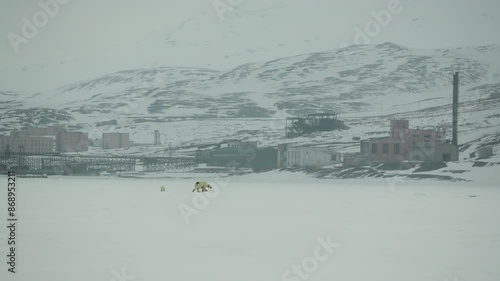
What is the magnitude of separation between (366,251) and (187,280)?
974 centimetres

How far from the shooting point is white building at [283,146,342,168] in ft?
570

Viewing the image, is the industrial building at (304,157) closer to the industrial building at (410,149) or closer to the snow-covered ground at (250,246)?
the industrial building at (410,149)

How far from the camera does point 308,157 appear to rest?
17500 centimetres

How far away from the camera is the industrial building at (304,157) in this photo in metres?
174

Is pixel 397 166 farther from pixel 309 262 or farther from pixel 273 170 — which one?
pixel 309 262

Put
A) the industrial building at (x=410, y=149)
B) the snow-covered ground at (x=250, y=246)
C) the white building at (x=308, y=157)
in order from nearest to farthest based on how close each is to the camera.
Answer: the snow-covered ground at (x=250, y=246) < the industrial building at (x=410, y=149) < the white building at (x=308, y=157)

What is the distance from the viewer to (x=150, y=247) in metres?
31.8

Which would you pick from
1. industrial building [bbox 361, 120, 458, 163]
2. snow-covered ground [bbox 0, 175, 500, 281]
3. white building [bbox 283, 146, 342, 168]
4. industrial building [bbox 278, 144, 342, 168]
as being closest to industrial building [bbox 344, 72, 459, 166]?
industrial building [bbox 361, 120, 458, 163]

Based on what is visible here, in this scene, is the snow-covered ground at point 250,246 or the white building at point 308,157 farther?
the white building at point 308,157

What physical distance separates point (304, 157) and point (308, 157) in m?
1.09

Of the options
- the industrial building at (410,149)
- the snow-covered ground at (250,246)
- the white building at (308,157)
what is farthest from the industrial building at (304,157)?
the snow-covered ground at (250,246)

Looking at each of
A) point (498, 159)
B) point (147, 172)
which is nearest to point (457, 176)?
point (498, 159)

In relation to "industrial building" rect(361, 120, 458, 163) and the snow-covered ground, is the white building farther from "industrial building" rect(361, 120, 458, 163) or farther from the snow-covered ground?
the snow-covered ground

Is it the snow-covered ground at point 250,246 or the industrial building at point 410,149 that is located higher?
the industrial building at point 410,149
